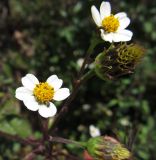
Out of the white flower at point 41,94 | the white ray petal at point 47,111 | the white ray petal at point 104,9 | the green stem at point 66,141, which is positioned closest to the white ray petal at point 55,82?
the white flower at point 41,94

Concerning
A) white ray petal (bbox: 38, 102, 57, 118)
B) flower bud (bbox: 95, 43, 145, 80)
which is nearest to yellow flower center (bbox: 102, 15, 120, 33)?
flower bud (bbox: 95, 43, 145, 80)

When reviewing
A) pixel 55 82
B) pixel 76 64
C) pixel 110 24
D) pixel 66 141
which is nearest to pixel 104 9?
pixel 110 24

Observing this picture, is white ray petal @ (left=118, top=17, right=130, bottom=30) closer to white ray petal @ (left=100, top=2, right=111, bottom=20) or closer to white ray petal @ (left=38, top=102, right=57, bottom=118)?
white ray petal @ (left=100, top=2, right=111, bottom=20)

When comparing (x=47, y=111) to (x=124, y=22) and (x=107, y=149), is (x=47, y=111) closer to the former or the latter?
(x=107, y=149)

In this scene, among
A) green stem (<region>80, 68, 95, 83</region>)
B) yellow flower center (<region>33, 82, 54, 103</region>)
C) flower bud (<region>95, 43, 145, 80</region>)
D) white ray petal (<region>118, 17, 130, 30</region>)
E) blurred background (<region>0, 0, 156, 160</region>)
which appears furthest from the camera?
blurred background (<region>0, 0, 156, 160</region>)

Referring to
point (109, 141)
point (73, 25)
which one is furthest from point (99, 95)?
point (109, 141)

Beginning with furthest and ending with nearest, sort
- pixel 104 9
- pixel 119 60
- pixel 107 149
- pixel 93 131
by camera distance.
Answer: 1. pixel 93 131
2. pixel 104 9
3. pixel 107 149
4. pixel 119 60

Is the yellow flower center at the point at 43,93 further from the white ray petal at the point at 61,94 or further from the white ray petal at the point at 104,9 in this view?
the white ray petal at the point at 104,9

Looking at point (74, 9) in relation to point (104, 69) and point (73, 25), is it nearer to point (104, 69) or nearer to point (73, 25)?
point (73, 25)
